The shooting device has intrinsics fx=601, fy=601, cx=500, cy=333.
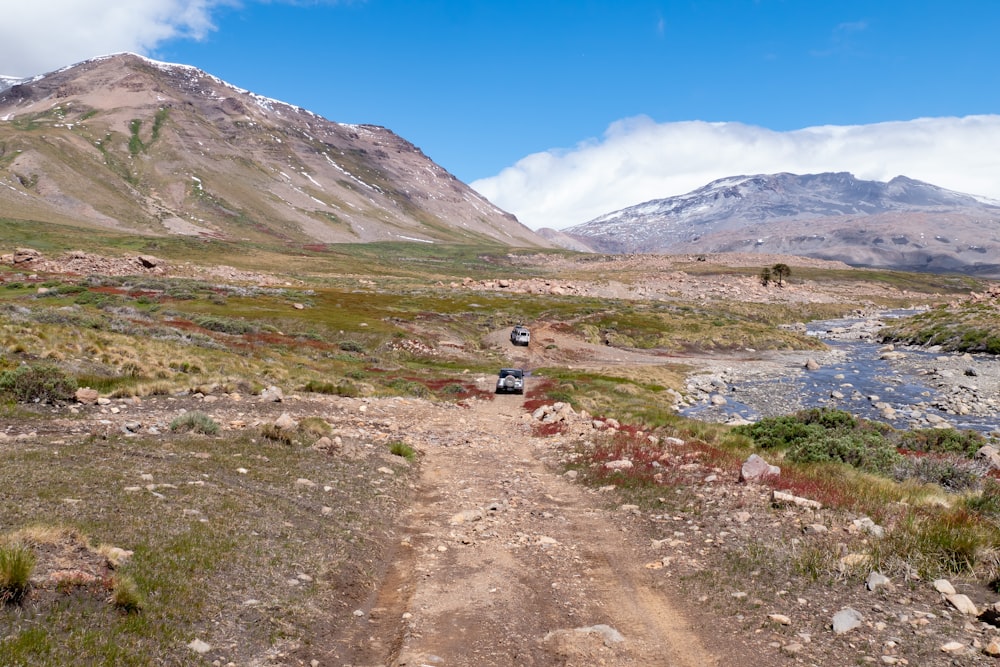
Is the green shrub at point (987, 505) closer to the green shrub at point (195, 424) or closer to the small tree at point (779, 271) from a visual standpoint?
the green shrub at point (195, 424)

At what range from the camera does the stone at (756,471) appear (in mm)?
15047

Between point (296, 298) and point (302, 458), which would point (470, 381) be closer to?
point (302, 458)

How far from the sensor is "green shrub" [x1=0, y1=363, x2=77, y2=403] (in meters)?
18.2

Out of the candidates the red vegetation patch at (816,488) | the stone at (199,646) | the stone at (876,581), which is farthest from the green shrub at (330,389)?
the stone at (876,581)

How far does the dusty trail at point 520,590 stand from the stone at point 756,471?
3.54m

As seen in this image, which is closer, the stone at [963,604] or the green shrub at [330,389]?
the stone at [963,604]

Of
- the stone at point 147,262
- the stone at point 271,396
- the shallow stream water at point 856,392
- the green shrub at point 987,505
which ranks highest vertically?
the stone at point 147,262

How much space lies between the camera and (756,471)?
50.0 feet

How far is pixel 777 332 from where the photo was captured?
88438mm

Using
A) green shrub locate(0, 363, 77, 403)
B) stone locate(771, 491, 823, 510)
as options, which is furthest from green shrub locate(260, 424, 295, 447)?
stone locate(771, 491, 823, 510)

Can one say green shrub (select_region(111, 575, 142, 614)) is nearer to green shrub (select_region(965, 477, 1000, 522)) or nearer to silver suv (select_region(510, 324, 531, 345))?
green shrub (select_region(965, 477, 1000, 522))

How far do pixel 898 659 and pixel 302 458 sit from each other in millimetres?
14265

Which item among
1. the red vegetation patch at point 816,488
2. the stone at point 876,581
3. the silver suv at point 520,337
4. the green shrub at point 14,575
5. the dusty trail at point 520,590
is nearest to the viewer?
the green shrub at point 14,575

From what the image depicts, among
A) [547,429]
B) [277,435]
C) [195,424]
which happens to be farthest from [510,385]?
[195,424]
